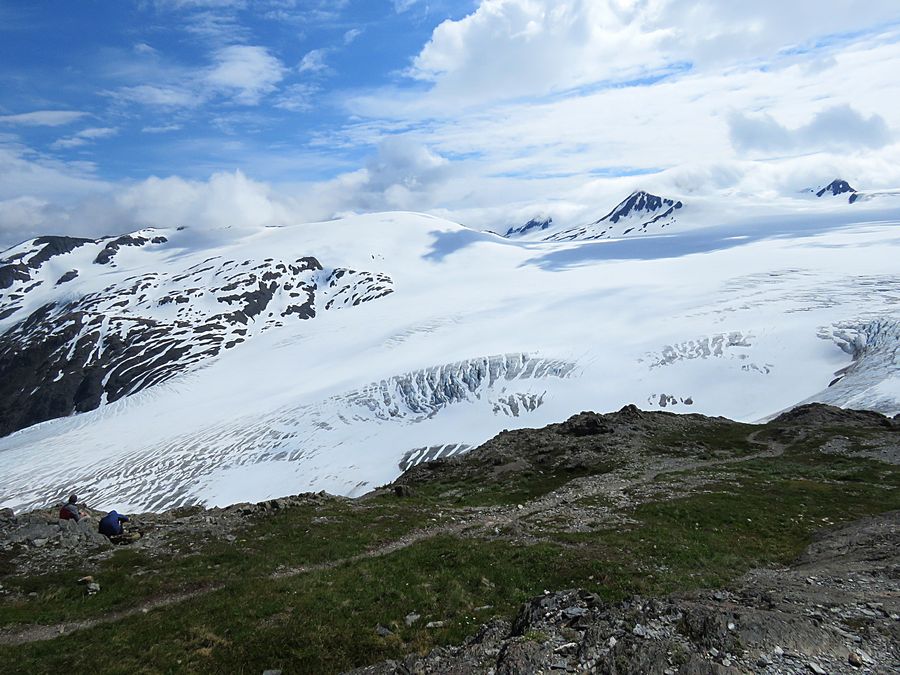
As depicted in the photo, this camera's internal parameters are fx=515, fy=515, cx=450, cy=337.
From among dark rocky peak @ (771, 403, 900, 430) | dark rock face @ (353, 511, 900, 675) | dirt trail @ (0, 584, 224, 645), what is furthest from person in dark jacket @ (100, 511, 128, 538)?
dark rocky peak @ (771, 403, 900, 430)

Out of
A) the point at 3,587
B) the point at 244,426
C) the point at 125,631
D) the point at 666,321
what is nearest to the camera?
the point at 125,631

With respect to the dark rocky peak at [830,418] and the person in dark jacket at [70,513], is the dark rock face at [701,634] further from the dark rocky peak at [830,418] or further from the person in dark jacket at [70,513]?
the dark rocky peak at [830,418]

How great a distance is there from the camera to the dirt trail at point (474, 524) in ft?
65.9

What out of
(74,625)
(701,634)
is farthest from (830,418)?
(74,625)

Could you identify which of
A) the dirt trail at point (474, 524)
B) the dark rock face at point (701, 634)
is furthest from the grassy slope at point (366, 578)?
the dark rock face at point (701, 634)

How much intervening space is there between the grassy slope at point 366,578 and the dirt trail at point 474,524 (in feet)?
2.22

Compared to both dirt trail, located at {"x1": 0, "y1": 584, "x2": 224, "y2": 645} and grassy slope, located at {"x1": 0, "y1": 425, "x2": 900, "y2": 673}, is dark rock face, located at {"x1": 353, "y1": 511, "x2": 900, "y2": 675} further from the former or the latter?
dirt trail, located at {"x1": 0, "y1": 584, "x2": 224, "y2": 645}

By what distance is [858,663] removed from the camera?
12055mm

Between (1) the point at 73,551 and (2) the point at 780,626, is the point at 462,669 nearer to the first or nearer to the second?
(2) the point at 780,626

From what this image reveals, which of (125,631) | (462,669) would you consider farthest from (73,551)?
(462,669)

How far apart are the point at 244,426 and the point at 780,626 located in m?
146

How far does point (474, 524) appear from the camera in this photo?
32.8 m

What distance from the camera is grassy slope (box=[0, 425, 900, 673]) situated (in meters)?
17.2

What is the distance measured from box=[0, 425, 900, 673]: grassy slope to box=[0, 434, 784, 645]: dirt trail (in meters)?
0.68
